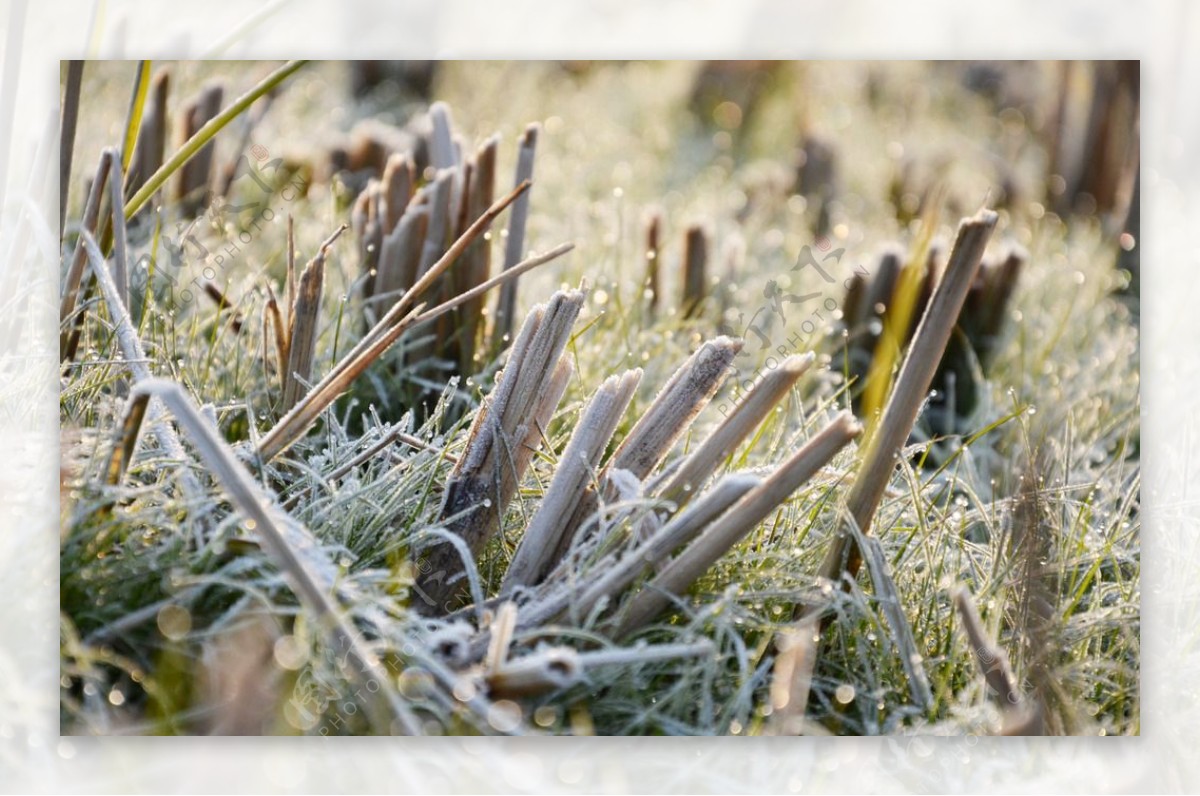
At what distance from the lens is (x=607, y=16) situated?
148 cm

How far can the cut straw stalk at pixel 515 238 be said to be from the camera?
141 cm

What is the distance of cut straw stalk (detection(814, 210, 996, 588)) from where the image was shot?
0.96 meters

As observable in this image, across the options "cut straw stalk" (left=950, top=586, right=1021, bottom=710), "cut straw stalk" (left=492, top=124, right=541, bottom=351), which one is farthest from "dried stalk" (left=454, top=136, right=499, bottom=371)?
"cut straw stalk" (left=950, top=586, right=1021, bottom=710)

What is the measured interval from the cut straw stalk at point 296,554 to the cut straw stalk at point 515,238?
0.53 m

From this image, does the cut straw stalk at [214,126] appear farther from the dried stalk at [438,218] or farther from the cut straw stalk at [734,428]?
the cut straw stalk at [734,428]

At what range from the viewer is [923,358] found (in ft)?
3.20

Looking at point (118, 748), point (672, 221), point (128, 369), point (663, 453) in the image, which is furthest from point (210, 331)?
point (672, 221)

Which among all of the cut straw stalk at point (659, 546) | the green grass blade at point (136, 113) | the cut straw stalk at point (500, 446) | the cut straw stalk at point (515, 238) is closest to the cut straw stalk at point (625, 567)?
the cut straw stalk at point (659, 546)

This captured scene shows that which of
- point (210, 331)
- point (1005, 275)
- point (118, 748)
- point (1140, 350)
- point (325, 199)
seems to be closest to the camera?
point (118, 748)

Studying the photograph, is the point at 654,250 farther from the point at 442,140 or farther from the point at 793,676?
the point at 793,676

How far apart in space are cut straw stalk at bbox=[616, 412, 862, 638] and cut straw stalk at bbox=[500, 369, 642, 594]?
0.31 feet

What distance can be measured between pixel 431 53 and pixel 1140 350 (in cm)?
89

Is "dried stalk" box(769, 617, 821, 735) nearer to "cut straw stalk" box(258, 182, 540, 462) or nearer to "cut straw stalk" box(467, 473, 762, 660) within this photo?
"cut straw stalk" box(467, 473, 762, 660)

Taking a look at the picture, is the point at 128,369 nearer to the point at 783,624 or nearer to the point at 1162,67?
the point at 783,624
